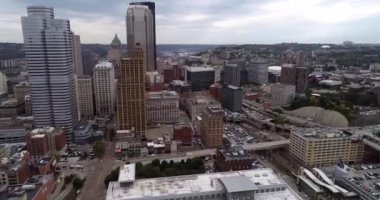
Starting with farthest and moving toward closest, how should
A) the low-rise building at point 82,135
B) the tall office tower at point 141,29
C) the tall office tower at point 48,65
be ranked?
the tall office tower at point 141,29 < the low-rise building at point 82,135 < the tall office tower at point 48,65

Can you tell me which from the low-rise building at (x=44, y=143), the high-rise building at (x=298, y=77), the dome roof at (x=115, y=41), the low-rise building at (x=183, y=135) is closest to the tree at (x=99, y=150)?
the low-rise building at (x=44, y=143)

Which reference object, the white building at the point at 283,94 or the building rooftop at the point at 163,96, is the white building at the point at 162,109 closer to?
the building rooftop at the point at 163,96

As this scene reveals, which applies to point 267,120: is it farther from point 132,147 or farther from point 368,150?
point 132,147

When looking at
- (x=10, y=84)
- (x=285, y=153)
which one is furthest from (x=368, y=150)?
(x=10, y=84)

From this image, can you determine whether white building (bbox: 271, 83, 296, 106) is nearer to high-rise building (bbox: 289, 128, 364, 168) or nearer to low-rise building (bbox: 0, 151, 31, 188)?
high-rise building (bbox: 289, 128, 364, 168)

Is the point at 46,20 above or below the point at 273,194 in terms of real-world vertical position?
above

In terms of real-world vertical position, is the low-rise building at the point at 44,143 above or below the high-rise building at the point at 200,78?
below

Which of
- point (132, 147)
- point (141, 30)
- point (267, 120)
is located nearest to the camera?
point (132, 147)
